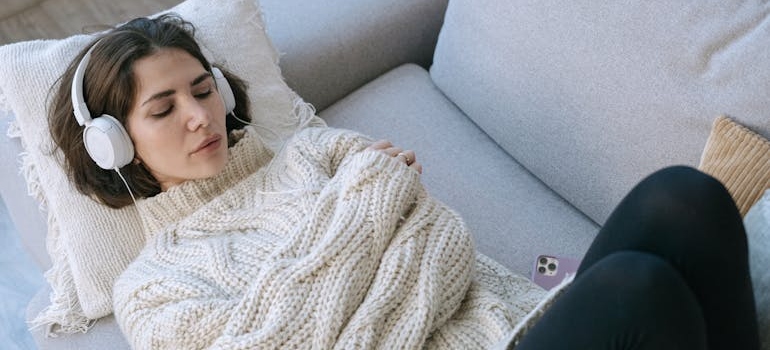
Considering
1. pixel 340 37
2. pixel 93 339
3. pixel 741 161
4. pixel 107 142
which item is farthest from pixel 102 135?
pixel 741 161

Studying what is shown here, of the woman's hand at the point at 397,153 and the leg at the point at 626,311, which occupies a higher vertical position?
the leg at the point at 626,311

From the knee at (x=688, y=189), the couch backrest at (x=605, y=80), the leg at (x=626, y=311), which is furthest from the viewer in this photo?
the couch backrest at (x=605, y=80)

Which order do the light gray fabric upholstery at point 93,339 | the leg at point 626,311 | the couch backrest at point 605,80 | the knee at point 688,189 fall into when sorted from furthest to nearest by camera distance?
the light gray fabric upholstery at point 93,339
the couch backrest at point 605,80
the knee at point 688,189
the leg at point 626,311

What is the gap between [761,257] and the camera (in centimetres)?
109

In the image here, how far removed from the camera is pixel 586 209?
1.49 metres

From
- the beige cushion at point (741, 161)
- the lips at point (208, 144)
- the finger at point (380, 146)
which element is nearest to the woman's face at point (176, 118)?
the lips at point (208, 144)

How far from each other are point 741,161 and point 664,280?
366 millimetres

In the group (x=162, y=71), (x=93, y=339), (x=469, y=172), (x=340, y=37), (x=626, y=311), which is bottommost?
(x=93, y=339)

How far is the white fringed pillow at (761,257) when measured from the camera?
105 cm

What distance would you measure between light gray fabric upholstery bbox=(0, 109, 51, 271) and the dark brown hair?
164mm

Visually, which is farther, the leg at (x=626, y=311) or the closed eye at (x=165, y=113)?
the closed eye at (x=165, y=113)

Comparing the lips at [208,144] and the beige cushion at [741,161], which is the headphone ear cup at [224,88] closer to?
the lips at [208,144]

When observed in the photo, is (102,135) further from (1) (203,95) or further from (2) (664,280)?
(2) (664,280)

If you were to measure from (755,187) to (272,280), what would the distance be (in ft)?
2.46
